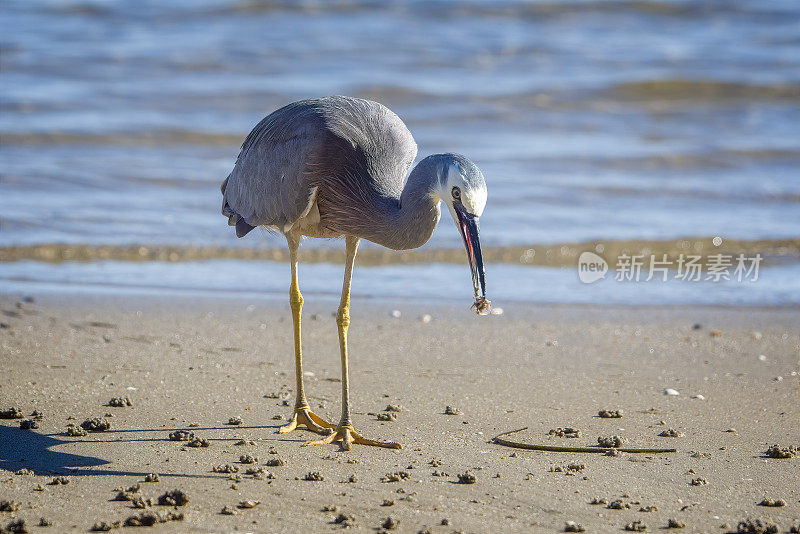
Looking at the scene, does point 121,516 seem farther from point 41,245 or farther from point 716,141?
point 716,141

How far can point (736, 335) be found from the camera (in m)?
6.82

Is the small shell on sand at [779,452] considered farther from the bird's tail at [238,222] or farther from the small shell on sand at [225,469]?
the bird's tail at [238,222]

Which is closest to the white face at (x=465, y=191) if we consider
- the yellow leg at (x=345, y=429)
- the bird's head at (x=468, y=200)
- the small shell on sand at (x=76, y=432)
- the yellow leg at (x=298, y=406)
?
the bird's head at (x=468, y=200)

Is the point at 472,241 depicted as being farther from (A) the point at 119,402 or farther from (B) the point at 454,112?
(B) the point at 454,112

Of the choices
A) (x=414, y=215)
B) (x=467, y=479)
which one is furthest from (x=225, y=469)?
(x=414, y=215)

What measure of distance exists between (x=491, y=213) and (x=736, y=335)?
433 centimetres

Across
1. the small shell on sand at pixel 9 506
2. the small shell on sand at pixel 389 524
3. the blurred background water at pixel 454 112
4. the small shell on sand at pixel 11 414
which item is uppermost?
the blurred background water at pixel 454 112

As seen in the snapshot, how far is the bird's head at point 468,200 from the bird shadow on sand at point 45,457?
145 cm

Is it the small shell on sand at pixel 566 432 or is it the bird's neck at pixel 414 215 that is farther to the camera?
the small shell on sand at pixel 566 432

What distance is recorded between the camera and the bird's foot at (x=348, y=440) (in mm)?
4688

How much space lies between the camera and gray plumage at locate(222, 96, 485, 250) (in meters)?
4.61

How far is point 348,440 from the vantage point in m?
4.73

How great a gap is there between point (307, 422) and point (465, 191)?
1.59 m

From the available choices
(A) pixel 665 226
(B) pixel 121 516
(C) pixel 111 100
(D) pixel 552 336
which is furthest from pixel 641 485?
(C) pixel 111 100
